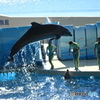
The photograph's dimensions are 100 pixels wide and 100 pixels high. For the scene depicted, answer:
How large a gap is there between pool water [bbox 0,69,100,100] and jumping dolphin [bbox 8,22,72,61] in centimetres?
125

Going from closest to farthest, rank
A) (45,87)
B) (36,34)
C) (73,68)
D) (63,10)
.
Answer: (36,34), (45,87), (73,68), (63,10)

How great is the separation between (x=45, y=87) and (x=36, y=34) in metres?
1.84

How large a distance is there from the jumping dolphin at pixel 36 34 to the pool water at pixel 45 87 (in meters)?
1.25

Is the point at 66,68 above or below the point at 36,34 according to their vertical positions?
below

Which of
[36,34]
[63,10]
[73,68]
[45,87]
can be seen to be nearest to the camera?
[36,34]

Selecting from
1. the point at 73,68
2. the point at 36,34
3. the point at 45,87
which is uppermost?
the point at 36,34

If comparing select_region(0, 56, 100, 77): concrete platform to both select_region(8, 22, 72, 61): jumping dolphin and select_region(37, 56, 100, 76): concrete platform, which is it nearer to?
select_region(37, 56, 100, 76): concrete platform

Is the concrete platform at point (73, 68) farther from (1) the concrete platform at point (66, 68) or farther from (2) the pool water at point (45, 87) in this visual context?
(2) the pool water at point (45, 87)

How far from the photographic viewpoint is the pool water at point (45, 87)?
262 inches

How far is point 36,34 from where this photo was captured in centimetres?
731

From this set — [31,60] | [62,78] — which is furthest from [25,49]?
[62,78]

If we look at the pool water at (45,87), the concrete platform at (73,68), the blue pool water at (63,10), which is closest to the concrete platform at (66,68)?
the concrete platform at (73,68)

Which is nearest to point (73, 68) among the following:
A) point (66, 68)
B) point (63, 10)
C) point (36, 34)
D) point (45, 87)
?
point (66, 68)

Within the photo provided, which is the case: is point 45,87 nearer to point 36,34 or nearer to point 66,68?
point 36,34
